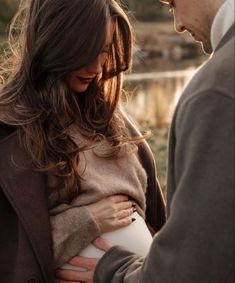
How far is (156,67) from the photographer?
80.7 feet

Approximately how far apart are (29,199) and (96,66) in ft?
2.07

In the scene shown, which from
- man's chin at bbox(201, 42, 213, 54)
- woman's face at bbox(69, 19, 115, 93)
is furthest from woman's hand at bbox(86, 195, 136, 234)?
man's chin at bbox(201, 42, 213, 54)

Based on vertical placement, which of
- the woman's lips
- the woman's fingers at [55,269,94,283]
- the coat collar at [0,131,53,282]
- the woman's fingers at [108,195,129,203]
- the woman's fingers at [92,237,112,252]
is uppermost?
the woman's lips

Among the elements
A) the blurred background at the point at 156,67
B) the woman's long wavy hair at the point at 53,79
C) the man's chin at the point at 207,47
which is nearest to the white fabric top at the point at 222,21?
the man's chin at the point at 207,47

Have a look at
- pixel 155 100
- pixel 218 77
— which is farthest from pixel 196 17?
pixel 155 100

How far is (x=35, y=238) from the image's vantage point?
2.40 metres

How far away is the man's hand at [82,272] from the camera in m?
2.49

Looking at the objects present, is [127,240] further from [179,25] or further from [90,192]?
[179,25]

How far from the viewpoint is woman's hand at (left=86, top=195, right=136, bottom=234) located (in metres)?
2.56

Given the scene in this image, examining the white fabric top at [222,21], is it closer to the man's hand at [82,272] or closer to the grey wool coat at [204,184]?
the grey wool coat at [204,184]

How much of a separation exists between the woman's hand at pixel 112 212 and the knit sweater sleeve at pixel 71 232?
0.03 m

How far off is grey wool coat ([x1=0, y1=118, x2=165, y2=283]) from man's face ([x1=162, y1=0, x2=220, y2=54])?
850 mm

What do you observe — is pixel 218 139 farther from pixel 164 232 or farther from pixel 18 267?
pixel 18 267

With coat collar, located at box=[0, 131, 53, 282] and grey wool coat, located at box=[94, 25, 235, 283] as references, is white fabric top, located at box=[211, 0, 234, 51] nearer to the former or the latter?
grey wool coat, located at box=[94, 25, 235, 283]
